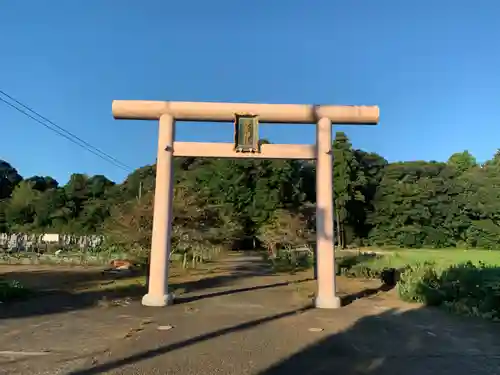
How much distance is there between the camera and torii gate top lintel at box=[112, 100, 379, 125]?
1052 cm

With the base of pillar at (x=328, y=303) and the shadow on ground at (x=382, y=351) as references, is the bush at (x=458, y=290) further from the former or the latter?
the base of pillar at (x=328, y=303)

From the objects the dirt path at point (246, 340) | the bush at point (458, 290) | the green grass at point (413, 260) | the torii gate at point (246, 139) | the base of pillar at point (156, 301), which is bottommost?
the dirt path at point (246, 340)

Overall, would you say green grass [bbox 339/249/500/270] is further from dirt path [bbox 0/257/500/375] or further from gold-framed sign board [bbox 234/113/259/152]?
gold-framed sign board [bbox 234/113/259/152]

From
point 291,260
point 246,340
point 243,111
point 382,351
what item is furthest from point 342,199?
point 382,351

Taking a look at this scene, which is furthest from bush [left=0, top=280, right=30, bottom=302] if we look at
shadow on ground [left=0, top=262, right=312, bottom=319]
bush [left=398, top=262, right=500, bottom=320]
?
bush [left=398, top=262, right=500, bottom=320]

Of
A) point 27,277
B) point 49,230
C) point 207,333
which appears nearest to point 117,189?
point 49,230

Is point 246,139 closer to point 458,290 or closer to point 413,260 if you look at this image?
point 458,290

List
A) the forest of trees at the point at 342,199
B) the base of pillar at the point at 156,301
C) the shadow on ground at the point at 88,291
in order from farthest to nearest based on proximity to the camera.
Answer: the forest of trees at the point at 342,199 < the base of pillar at the point at 156,301 < the shadow on ground at the point at 88,291

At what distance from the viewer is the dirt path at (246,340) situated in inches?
200

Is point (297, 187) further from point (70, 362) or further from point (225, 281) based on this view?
point (70, 362)

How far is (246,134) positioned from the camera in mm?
10445

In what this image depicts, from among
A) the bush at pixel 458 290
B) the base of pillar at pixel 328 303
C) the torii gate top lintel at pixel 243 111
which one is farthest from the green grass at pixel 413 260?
the torii gate top lintel at pixel 243 111

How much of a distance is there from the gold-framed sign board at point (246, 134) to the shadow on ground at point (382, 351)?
4.13 metres

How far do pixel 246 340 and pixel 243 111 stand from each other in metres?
5.85
